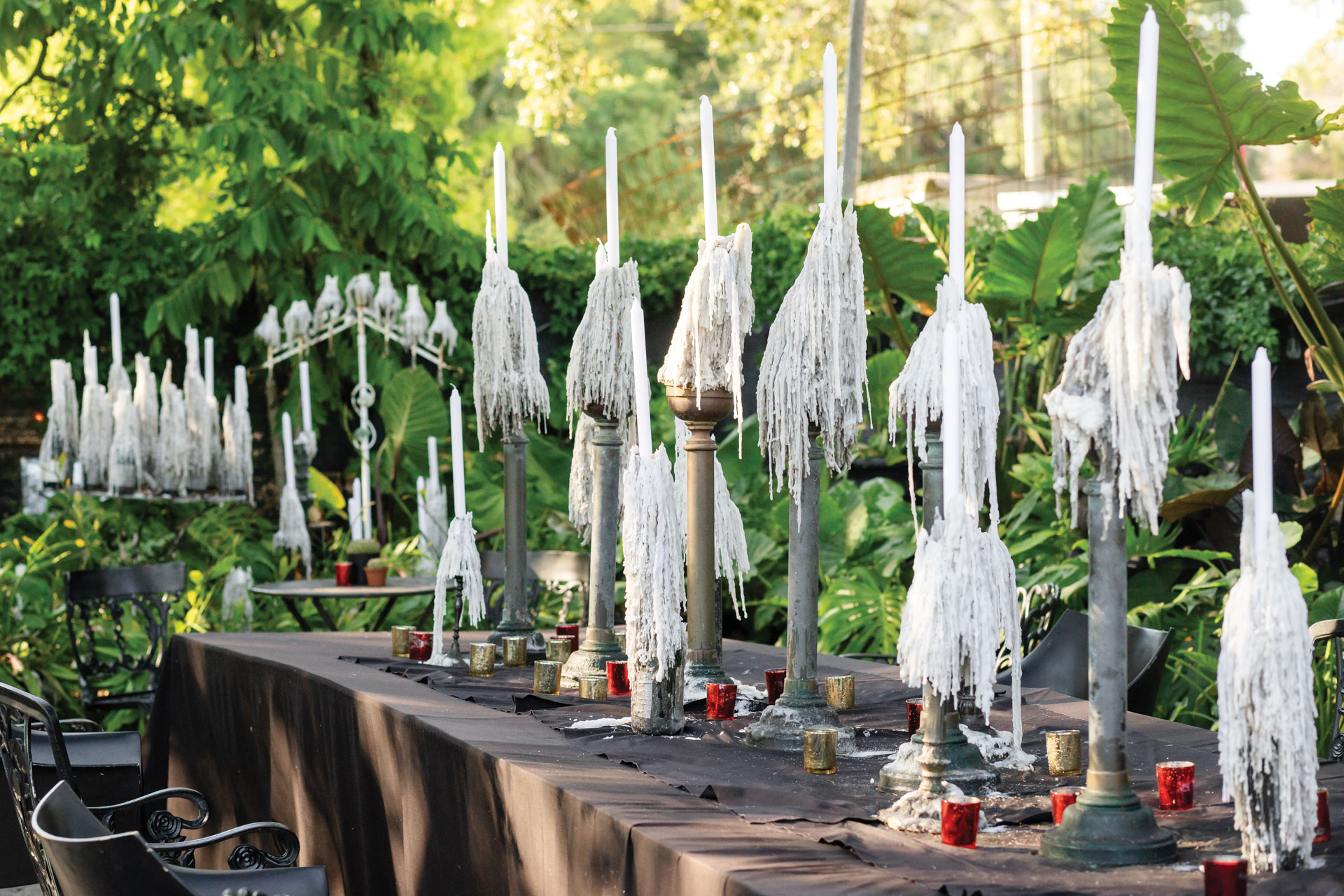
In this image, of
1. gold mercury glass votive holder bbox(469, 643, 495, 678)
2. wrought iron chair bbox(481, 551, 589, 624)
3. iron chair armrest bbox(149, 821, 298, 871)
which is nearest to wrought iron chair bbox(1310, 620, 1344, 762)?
gold mercury glass votive holder bbox(469, 643, 495, 678)

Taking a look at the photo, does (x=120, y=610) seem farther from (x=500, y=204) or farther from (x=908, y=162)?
(x=908, y=162)

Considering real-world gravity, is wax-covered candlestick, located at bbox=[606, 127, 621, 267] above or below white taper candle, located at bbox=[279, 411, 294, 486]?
above

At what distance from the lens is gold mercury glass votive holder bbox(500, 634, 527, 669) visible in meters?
3.43

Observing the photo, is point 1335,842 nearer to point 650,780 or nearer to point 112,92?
point 650,780

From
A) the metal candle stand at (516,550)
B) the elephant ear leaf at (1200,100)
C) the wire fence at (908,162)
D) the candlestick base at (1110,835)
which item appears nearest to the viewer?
the candlestick base at (1110,835)

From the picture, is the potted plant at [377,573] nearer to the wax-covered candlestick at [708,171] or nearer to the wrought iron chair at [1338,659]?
the wax-covered candlestick at [708,171]

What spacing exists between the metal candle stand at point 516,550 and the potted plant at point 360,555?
55.6 inches

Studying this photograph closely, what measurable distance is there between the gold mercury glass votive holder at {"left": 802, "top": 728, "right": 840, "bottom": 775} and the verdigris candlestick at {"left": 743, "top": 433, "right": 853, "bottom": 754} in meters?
0.18

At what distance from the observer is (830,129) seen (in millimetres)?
2213

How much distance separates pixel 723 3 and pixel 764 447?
719cm

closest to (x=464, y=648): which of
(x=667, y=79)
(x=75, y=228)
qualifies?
(x=75, y=228)

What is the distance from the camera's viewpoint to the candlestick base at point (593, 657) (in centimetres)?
313

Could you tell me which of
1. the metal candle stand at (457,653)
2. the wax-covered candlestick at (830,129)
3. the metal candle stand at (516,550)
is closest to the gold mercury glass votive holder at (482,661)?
the metal candle stand at (457,653)

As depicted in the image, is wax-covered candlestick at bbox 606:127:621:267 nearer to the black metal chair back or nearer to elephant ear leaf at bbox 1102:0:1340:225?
the black metal chair back
